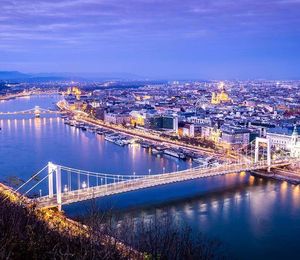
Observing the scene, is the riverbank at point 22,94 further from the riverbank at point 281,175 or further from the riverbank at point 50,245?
the riverbank at point 50,245

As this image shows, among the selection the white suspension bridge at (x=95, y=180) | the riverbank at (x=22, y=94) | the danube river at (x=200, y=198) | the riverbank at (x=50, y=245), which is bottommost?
the riverbank at (x=22, y=94)

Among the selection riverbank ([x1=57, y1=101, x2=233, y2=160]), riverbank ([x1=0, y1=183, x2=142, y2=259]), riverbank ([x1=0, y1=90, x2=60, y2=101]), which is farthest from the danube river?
riverbank ([x1=0, y1=90, x2=60, y2=101])

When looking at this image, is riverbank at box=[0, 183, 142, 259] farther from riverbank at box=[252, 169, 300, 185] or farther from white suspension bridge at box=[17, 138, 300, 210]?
riverbank at box=[252, 169, 300, 185]

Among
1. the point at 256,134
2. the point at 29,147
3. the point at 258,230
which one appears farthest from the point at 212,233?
the point at 256,134

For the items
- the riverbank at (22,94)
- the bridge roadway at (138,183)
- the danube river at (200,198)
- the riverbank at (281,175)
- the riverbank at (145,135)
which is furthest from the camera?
the riverbank at (22,94)

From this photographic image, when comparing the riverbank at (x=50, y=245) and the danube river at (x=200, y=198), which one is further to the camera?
the danube river at (x=200, y=198)

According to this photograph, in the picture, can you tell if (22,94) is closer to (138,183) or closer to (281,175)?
(281,175)

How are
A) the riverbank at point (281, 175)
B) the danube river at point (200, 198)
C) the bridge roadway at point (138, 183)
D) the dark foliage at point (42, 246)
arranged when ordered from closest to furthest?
1. the dark foliage at point (42, 246)
2. the danube river at point (200, 198)
3. the bridge roadway at point (138, 183)
4. the riverbank at point (281, 175)

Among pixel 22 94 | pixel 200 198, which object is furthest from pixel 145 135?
pixel 22 94

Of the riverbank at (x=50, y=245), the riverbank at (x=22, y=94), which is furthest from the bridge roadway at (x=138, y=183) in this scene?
the riverbank at (x=22, y=94)
